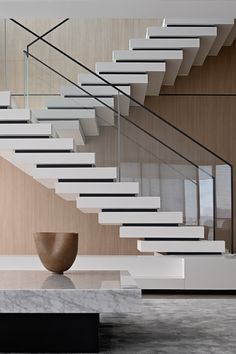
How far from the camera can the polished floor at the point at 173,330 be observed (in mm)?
3855

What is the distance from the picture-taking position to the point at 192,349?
12.5 feet

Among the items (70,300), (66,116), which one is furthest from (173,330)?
(66,116)

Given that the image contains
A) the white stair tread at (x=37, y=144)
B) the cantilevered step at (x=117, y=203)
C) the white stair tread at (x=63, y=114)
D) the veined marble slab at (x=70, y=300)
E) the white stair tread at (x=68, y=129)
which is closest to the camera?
the veined marble slab at (x=70, y=300)

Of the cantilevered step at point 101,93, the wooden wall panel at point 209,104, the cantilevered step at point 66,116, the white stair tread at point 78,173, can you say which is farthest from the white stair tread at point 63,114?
the wooden wall panel at point 209,104

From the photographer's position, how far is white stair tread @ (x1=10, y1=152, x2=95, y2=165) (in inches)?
317

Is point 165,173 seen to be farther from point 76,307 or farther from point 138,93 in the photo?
point 76,307

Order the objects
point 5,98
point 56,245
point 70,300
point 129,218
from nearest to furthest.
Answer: point 70,300, point 56,245, point 5,98, point 129,218

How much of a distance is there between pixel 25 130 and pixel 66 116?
27.9 inches

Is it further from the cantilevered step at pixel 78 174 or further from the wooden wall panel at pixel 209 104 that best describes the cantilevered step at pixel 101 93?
the wooden wall panel at pixel 209 104

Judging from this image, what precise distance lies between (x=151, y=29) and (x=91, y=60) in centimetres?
137

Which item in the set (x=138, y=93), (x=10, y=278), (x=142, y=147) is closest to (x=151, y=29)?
(x=138, y=93)

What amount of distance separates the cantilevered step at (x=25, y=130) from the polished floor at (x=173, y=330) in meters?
2.52

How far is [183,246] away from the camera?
8.14m

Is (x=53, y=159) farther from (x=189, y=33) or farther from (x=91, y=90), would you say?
(x=189, y=33)
